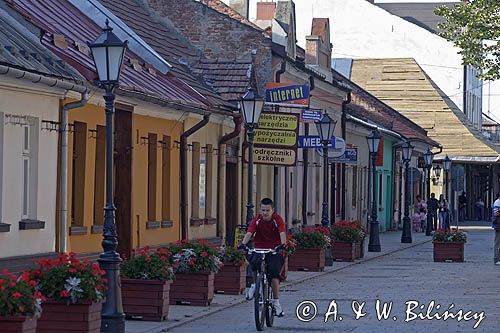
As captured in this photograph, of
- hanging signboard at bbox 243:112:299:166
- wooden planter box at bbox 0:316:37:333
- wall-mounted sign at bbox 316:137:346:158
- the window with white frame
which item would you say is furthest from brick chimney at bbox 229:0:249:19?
wooden planter box at bbox 0:316:37:333

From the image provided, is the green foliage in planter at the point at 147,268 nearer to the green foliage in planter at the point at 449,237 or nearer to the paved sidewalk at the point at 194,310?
the paved sidewalk at the point at 194,310

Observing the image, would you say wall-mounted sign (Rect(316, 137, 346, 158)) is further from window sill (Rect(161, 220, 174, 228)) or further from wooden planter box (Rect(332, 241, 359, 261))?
window sill (Rect(161, 220, 174, 228))

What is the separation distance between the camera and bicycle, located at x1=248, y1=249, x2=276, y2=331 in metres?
15.4

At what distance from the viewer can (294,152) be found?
85.0 feet

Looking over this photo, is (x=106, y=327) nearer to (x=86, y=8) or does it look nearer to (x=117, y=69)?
(x=117, y=69)

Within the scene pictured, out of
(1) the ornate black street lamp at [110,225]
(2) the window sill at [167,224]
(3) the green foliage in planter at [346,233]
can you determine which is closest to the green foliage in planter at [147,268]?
(1) the ornate black street lamp at [110,225]

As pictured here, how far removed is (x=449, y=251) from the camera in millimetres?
32500

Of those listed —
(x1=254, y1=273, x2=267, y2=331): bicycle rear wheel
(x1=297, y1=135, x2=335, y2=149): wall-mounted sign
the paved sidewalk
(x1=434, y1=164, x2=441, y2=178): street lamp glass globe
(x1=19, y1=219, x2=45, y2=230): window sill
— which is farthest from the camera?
(x1=434, y1=164, x2=441, y2=178): street lamp glass globe

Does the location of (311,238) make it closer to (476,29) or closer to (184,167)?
(184,167)

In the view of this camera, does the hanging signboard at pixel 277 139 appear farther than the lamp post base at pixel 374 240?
No

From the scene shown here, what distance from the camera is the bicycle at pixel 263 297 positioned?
15.4 metres

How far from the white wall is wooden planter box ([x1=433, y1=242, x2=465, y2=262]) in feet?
52.6

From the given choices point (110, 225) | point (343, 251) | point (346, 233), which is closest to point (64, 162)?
point (110, 225)

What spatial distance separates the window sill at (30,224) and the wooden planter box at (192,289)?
2094 mm
